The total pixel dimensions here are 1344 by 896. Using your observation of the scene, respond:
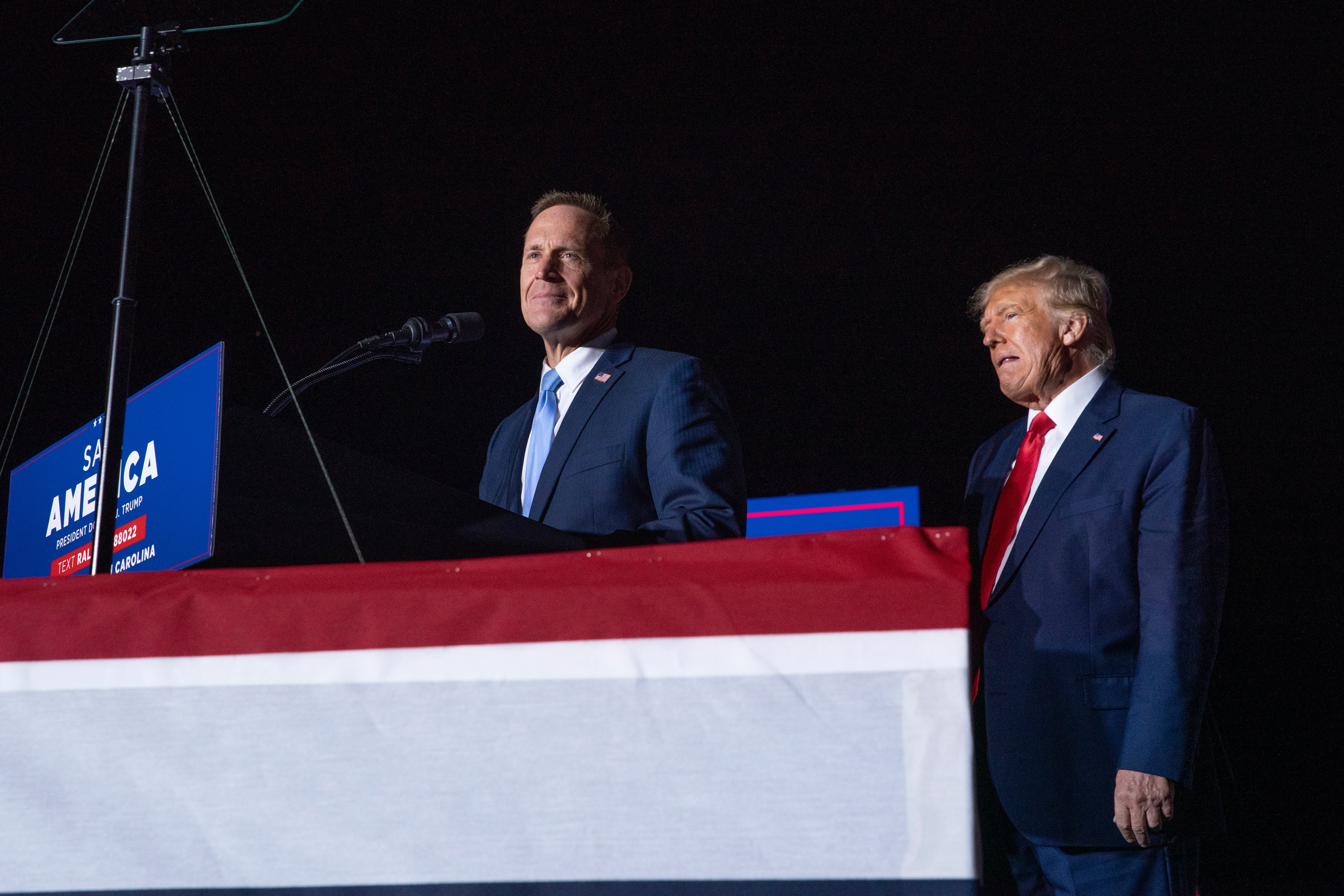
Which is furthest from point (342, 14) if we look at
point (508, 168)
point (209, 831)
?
point (209, 831)

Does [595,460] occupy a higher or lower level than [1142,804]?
higher

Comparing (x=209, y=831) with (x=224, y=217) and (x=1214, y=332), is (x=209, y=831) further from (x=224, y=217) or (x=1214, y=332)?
(x=1214, y=332)

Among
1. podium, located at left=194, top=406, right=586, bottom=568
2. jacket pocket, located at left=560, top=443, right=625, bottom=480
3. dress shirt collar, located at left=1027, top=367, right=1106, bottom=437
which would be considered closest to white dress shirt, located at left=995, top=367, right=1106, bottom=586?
dress shirt collar, located at left=1027, top=367, right=1106, bottom=437

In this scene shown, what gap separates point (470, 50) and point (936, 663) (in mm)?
3183

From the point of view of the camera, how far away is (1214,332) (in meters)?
3.30

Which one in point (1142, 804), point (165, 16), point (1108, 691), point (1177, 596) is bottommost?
point (1142, 804)

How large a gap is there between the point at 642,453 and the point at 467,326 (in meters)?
0.35

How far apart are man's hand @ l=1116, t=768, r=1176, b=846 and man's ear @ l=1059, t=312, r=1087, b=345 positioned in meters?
0.83

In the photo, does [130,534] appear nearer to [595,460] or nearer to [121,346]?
[121,346]

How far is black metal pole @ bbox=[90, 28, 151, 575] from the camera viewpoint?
4.03 feet

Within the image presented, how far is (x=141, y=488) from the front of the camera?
130cm

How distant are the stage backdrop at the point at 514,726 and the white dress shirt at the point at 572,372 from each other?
938 mm

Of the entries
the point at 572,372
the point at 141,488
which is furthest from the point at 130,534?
the point at 572,372

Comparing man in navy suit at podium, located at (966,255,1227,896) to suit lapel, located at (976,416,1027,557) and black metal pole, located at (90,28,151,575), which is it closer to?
suit lapel, located at (976,416,1027,557)
